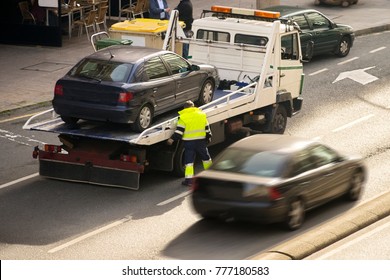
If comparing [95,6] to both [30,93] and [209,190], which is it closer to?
[30,93]

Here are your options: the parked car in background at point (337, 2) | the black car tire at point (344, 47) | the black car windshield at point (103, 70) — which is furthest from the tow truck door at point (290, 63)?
the parked car in background at point (337, 2)

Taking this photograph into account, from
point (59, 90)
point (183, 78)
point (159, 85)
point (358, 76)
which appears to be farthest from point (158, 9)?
point (59, 90)

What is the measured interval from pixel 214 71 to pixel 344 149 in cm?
320

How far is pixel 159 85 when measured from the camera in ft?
67.9

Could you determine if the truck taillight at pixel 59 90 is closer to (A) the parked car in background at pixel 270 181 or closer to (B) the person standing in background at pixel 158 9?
(A) the parked car in background at pixel 270 181

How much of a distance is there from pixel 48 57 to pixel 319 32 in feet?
25.3

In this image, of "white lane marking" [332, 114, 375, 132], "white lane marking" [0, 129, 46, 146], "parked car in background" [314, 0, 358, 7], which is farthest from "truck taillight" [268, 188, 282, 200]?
"parked car in background" [314, 0, 358, 7]

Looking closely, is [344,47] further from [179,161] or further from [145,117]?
[145,117]

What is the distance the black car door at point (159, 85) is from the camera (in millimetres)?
20439

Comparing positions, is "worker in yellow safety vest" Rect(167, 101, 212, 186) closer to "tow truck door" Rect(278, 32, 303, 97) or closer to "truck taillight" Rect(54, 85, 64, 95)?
"truck taillight" Rect(54, 85, 64, 95)

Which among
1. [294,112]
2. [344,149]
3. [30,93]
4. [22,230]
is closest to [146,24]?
[30,93]

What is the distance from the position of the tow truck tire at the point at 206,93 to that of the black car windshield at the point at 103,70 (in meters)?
2.38

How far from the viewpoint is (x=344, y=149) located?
910 inches

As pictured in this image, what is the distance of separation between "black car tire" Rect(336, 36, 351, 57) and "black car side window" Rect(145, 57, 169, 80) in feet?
38.1
